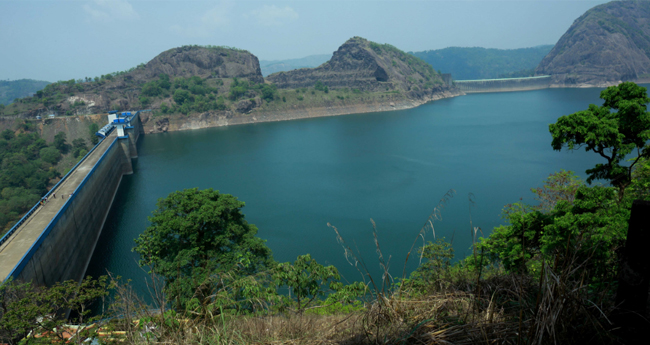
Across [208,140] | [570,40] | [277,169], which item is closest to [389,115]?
[208,140]

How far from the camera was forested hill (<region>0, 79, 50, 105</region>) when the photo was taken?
149 metres

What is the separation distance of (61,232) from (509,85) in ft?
440

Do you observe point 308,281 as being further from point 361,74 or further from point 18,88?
point 18,88

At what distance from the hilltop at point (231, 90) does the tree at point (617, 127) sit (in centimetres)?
6872

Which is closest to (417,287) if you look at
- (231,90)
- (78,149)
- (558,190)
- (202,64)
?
(558,190)

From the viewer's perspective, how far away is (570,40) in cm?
13325

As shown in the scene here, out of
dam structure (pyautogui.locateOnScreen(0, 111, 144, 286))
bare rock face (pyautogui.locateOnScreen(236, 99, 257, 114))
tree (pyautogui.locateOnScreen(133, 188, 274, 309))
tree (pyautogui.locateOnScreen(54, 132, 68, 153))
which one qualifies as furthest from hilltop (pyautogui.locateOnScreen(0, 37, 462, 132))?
tree (pyautogui.locateOnScreen(133, 188, 274, 309))

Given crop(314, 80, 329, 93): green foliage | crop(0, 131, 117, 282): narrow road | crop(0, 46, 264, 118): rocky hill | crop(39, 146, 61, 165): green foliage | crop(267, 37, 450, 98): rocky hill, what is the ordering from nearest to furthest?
crop(0, 131, 117, 282): narrow road, crop(39, 146, 61, 165): green foliage, crop(0, 46, 264, 118): rocky hill, crop(314, 80, 329, 93): green foliage, crop(267, 37, 450, 98): rocky hill

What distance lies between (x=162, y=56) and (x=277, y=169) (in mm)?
71574

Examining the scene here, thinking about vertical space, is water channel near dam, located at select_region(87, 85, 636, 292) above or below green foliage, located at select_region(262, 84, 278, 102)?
below

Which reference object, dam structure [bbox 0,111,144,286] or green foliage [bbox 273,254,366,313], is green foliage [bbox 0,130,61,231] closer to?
dam structure [bbox 0,111,144,286]

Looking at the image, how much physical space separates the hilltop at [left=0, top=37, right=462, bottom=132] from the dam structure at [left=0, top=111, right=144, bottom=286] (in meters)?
42.6

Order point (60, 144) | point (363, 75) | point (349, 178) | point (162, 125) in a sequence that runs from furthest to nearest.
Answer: point (363, 75) → point (162, 125) → point (60, 144) → point (349, 178)

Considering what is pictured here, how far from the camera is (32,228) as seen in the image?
729 inches
